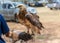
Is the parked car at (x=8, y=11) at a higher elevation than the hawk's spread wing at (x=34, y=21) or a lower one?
lower

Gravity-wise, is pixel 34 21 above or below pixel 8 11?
above

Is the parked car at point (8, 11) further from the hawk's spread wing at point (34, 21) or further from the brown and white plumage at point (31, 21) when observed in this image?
the hawk's spread wing at point (34, 21)

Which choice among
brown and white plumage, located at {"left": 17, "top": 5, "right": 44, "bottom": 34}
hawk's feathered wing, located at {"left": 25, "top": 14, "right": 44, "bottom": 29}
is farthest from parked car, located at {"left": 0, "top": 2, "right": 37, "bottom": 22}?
hawk's feathered wing, located at {"left": 25, "top": 14, "right": 44, "bottom": 29}

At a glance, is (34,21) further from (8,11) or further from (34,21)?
(8,11)

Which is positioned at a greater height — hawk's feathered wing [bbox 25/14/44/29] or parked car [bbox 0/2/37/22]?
hawk's feathered wing [bbox 25/14/44/29]

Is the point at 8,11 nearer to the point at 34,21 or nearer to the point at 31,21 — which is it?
the point at 31,21

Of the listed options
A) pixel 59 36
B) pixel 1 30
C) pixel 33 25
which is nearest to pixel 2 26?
pixel 1 30

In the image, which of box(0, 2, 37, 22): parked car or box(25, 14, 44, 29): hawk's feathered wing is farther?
box(0, 2, 37, 22): parked car

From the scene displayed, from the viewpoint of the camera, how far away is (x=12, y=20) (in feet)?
46.8

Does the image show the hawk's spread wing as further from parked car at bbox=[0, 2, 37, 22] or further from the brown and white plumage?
parked car at bbox=[0, 2, 37, 22]

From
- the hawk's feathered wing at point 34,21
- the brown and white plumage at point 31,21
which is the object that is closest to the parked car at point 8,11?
the brown and white plumage at point 31,21

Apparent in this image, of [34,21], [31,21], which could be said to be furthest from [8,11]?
[34,21]

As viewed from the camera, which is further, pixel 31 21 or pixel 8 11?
pixel 8 11

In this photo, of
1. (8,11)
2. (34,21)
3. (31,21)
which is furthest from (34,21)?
(8,11)
